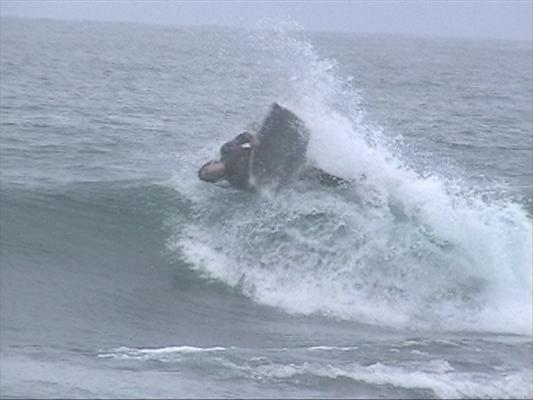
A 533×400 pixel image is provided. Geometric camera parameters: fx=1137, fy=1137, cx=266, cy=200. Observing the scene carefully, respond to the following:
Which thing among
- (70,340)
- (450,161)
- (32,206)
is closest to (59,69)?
(450,161)

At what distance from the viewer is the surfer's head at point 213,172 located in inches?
684

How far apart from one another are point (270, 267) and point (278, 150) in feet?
6.78

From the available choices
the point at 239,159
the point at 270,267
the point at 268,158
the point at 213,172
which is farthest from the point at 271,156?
the point at 270,267

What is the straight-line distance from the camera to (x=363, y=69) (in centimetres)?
6219

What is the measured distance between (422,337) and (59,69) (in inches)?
1552

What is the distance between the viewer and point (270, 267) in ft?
52.8

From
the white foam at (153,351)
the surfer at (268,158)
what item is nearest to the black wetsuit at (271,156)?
the surfer at (268,158)

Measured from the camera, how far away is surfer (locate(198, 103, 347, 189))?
56.1ft

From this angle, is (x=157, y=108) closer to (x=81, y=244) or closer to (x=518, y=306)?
(x=81, y=244)

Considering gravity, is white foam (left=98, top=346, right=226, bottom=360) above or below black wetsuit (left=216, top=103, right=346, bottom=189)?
below

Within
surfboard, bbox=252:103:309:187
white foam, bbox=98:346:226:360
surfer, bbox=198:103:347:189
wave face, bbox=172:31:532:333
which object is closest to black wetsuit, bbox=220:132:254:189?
surfer, bbox=198:103:347:189

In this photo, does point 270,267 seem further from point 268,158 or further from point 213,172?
point 213,172

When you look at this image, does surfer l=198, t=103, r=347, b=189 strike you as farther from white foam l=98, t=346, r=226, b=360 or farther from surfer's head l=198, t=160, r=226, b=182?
white foam l=98, t=346, r=226, b=360

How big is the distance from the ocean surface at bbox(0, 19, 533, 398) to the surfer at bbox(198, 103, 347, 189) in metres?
0.24
